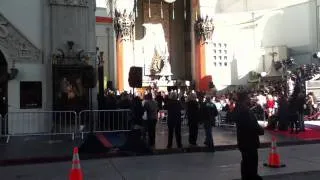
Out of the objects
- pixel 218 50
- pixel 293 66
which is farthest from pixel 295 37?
pixel 218 50

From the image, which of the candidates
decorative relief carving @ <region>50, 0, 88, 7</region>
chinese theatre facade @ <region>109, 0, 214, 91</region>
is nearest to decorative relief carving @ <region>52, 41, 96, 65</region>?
decorative relief carving @ <region>50, 0, 88, 7</region>

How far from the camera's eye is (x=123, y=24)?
33.7m

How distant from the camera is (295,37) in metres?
37.5

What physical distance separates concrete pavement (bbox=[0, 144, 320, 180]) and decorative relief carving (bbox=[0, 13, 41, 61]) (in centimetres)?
715

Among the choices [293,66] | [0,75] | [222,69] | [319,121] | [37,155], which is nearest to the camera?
[37,155]

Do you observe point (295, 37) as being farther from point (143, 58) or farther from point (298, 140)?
point (298, 140)

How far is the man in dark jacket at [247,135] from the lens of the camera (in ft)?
26.6

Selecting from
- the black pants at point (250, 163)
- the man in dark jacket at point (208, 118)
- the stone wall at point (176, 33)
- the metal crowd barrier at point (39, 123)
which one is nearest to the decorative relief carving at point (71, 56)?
the metal crowd barrier at point (39, 123)

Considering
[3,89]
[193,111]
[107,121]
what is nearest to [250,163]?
[193,111]

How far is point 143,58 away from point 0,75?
19.0 metres

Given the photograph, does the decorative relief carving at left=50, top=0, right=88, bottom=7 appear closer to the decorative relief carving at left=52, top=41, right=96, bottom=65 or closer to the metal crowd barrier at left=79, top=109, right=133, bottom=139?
the decorative relief carving at left=52, top=41, right=96, bottom=65

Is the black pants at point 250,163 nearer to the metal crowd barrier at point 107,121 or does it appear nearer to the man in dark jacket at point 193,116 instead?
the man in dark jacket at point 193,116

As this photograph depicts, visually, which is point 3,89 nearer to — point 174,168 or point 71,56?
point 71,56

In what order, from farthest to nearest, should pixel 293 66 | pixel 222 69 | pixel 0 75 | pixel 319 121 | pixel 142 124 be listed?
pixel 222 69
pixel 293 66
pixel 319 121
pixel 0 75
pixel 142 124
